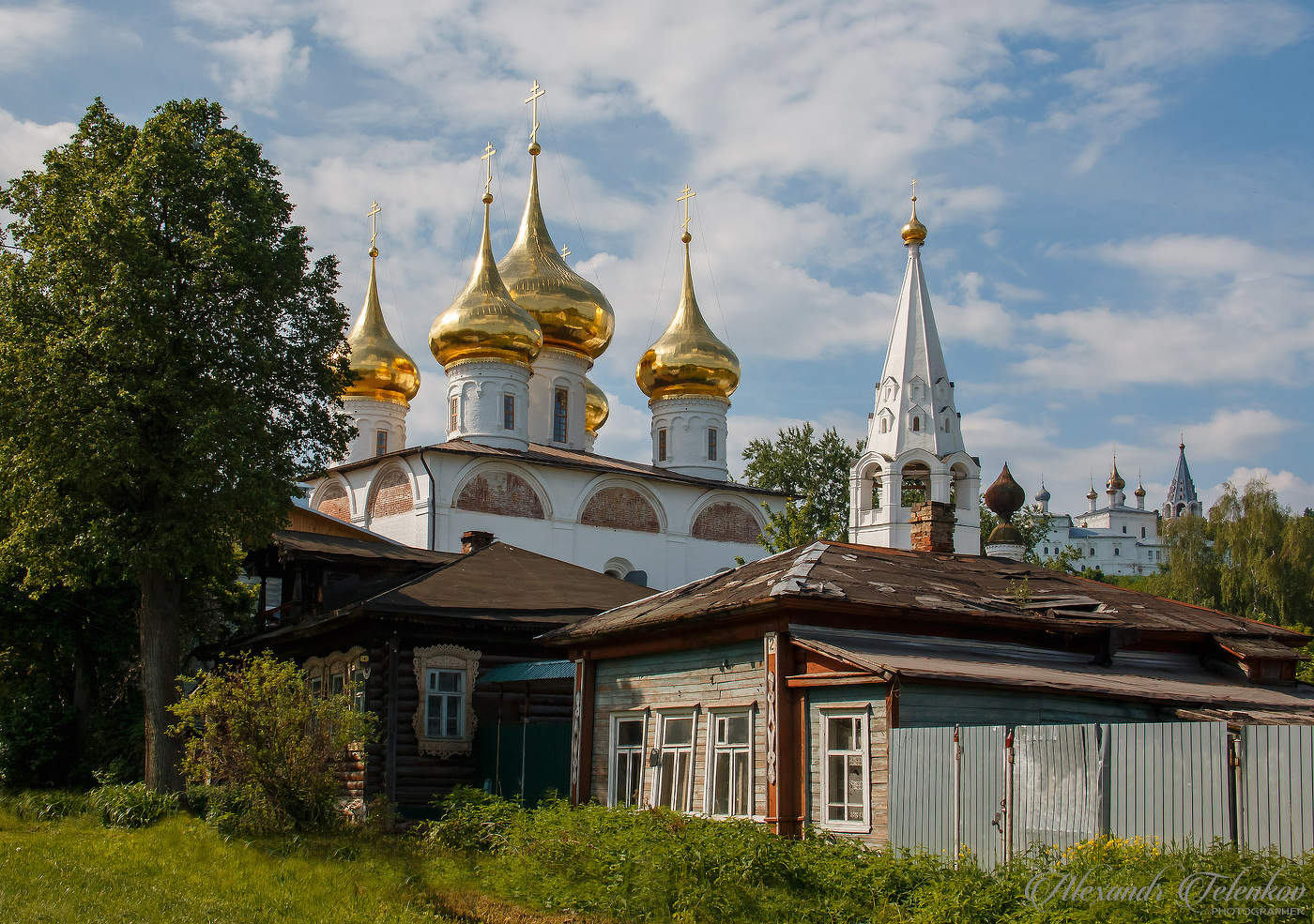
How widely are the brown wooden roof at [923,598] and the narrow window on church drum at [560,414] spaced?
25573mm

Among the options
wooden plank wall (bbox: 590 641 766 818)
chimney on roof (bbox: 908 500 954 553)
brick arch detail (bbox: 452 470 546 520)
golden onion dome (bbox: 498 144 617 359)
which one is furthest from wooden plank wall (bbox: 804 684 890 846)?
golden onion dome (bbox: 498 144 617 359)

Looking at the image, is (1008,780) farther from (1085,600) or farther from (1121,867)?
(1085,600)

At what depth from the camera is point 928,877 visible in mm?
8438

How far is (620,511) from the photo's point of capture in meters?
37.3

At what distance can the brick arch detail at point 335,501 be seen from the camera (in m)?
37.7

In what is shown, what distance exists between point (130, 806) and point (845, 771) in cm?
961

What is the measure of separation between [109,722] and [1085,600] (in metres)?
15.8

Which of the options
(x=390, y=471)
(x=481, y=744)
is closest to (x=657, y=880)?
(x=481, y=744)

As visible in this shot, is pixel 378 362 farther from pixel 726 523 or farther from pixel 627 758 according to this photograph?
pixel 627 758

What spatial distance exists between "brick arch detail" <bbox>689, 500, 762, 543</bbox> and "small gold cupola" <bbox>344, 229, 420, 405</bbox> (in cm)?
1107

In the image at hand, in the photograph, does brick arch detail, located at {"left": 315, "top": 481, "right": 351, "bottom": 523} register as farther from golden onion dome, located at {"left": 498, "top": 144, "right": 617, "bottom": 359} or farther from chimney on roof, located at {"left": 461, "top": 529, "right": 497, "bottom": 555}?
chimney on roof, located at {"left": 461, "top": 529, "right": 497, "bottom": 555}

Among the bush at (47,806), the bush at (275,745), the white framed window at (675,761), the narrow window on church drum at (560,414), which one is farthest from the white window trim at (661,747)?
the narrow window on church drum at (560,414)

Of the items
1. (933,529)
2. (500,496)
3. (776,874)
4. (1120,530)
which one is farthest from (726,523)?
(1120,530)

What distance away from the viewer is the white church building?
34688mm
